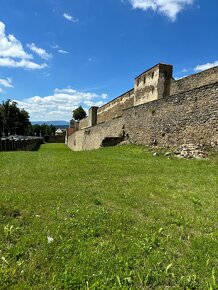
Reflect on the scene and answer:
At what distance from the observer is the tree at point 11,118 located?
61531mm

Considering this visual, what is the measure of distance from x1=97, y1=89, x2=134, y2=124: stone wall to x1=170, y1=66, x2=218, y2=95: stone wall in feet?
26.5

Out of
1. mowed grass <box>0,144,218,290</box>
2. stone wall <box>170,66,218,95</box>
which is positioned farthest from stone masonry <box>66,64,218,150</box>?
mowed grass <box>0,144,218,290</box>

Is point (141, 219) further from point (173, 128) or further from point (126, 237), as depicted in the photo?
point (173, 128)

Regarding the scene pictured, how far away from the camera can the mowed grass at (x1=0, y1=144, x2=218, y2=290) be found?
261 cm

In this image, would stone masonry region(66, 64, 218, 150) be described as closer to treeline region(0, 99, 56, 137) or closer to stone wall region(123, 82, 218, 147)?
stone wall region(123, 82, 218, 147)

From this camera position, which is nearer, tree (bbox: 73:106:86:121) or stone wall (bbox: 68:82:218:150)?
stone wall (bbox: 68:82:218:150)

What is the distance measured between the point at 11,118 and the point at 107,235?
65.9 metres

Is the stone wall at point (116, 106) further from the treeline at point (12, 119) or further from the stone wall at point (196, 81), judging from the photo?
the treeline at point (12, 119)

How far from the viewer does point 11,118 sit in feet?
208

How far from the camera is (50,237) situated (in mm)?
3336

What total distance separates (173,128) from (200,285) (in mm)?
10523

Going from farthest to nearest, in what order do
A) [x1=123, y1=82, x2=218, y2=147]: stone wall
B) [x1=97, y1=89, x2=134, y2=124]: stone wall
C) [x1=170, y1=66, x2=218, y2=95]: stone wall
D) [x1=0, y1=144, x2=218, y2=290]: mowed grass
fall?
[x1=97, y1=89, x2=134, y2=124]: stone wall < [x1=170, y1=66, x2=218, y2=95]: stone wall < [x1=123, y1=82, x2=218, y2=147]: stone wall < [x1=0, y1=144, x2=218, y2=290]: mowed grass

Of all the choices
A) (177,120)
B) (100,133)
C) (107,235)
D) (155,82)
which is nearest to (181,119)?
(177,120)

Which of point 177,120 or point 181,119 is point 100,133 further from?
point 181,119
